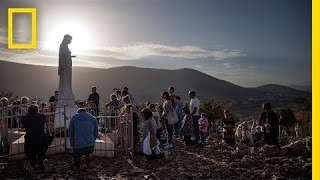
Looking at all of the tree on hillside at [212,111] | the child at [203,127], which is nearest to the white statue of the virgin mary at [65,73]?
the child at [203,127]

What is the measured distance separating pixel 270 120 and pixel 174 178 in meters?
3.82

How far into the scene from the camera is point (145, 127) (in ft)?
31.4

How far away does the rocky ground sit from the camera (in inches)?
336

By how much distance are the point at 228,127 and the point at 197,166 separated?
330 cm

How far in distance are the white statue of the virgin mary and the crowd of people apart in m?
0.45

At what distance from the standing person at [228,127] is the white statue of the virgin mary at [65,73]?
4748 millimetres

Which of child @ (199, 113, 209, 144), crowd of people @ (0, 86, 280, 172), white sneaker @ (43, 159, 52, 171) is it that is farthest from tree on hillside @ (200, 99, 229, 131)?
white sneaker @ (43, 159, 52, 171)

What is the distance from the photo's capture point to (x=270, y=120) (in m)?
11.0

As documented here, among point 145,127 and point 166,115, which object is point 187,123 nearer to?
point 166,115

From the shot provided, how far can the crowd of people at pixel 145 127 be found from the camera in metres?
8.44

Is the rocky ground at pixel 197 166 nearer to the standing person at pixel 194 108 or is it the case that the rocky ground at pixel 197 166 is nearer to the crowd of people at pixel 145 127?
the crowd of people at pixel 145 127

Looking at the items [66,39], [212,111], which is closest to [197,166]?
[66,39]

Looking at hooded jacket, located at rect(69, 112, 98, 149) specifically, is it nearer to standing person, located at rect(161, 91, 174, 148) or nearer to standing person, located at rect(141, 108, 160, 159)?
standing person, located at rect(141, 108, 160, 159)

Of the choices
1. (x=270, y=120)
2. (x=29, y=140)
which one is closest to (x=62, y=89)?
(x=29, y=140)
